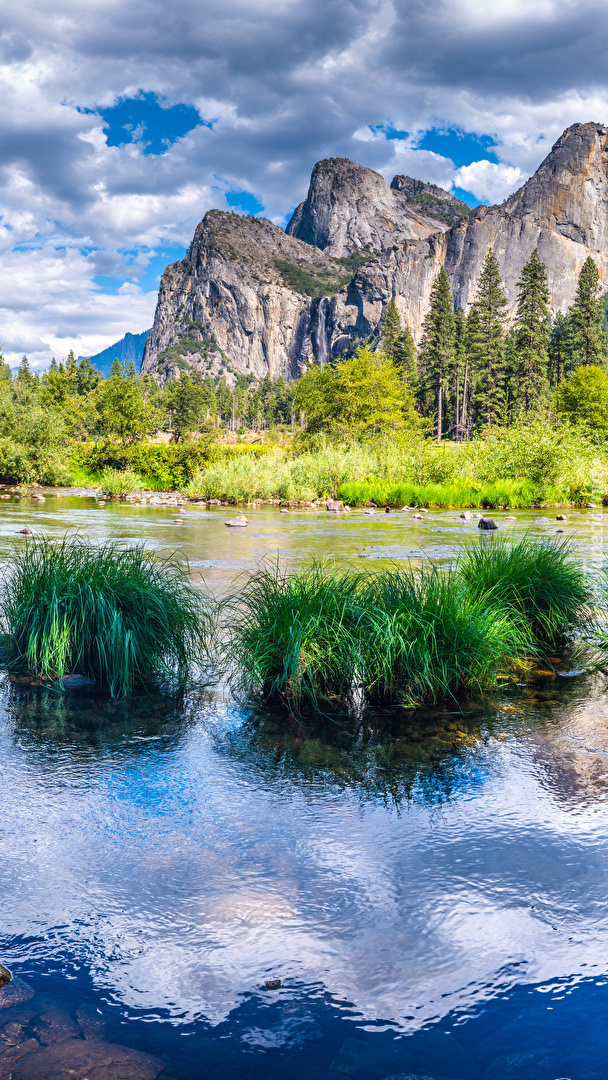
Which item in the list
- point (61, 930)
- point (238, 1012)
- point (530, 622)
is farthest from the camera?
point (530, 622)

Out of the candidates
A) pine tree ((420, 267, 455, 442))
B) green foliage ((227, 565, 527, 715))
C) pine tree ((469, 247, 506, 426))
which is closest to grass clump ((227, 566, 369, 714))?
green foliage ((227, 565, 527, 715))

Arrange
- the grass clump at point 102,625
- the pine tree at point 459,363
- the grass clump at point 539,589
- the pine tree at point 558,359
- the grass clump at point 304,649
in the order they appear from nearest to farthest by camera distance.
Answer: the grass clump at point 304,649 → the grass clump at point 102,625 → the grass clump at point 539,589 → the pine tree at point 459,363 → the pine tree at point 558,359

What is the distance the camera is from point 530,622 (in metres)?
6.78

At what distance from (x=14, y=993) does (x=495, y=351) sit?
82.0 metres

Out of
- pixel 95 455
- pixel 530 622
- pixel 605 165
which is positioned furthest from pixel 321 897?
pixel 605 165

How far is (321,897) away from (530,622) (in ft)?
14.3

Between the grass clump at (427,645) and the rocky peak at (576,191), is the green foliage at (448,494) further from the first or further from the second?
the rocky peak at (576,191)

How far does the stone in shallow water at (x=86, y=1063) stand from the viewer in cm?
206

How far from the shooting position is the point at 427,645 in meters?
5.49

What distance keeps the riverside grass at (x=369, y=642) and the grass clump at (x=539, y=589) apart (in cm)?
44

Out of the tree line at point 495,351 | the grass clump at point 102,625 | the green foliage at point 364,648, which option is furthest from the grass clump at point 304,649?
the tree line at point 495,351

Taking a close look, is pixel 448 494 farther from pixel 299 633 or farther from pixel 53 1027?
pixel 53 1027

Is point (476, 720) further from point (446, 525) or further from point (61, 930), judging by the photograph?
point (446, 525)

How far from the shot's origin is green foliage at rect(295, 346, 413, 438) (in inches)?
1698
